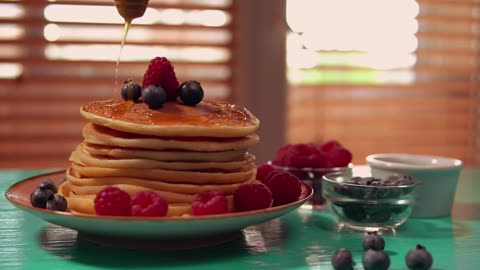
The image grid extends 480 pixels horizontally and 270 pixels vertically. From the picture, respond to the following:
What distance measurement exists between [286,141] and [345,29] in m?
0.67

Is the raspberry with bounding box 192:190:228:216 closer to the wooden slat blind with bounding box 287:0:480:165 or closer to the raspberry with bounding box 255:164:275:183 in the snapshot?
the raspberry with bounding box 255:164:275:183

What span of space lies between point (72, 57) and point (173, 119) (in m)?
2.03

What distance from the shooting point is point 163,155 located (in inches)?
46.6

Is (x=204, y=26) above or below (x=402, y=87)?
above

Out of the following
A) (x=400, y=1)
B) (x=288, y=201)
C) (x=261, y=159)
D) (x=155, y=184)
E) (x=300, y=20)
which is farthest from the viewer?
(x=400, y=1)

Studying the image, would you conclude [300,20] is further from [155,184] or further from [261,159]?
[155,184]

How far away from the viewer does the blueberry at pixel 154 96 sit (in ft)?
4.09

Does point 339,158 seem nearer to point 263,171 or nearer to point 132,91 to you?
point 263,171

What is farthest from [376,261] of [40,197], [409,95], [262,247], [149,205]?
[409,95]

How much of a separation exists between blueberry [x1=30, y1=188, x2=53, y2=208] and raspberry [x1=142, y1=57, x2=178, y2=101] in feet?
0.78

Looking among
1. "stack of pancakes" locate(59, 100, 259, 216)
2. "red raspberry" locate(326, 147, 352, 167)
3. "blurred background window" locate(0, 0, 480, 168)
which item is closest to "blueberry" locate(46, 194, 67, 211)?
"stack of pancakes" locate(59, 100, 259, 216)

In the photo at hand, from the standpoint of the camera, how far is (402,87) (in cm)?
369

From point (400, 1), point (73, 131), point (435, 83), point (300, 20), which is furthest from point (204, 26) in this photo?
point (435, 83)

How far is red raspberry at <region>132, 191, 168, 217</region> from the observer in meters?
1.10
